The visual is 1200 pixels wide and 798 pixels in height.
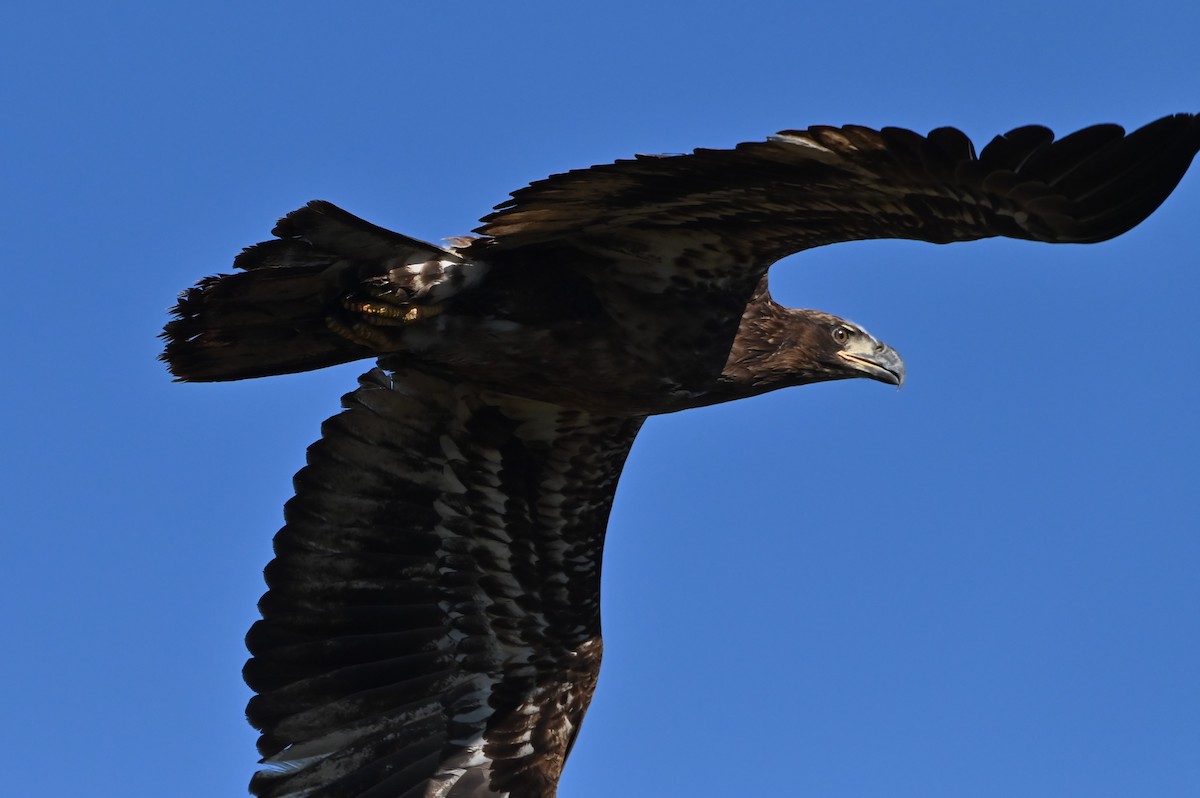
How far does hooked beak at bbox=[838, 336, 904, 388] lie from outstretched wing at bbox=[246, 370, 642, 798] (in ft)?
4.02

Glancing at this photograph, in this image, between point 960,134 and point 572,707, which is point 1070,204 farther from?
point 572,707

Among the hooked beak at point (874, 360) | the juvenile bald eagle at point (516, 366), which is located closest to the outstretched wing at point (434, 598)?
the juvenile bald eagle at point (516, 366)

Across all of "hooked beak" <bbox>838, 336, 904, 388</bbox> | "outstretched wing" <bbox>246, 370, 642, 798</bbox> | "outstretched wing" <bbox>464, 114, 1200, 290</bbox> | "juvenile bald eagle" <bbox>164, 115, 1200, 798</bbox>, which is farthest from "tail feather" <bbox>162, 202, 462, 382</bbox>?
"hooked beak" <bbox>838, 336, 904, 388</bbox>

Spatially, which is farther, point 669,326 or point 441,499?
point 441,499

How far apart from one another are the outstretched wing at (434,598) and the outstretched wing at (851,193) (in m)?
1.54

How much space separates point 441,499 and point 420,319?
1577mm

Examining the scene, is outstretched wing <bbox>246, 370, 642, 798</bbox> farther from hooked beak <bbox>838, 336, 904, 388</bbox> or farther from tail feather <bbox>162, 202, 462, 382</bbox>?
hooked beak <bbox>838, 336, 904, 388</bbox>

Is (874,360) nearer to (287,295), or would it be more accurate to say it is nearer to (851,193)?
(851,193)

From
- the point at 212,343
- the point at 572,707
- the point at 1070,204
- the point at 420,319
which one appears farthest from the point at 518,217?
the point at 572,707

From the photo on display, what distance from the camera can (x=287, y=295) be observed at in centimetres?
959

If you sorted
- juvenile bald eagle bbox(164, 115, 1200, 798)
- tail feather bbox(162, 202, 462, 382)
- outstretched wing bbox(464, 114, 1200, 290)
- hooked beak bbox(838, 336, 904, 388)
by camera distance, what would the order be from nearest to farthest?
1. outstretched wing bbox(464, 114, 1200, 290)
2. juvenile bald eagle bbox(164, 115, 1200, 798)
3. tail feather bbox(162, 202, 462, 382)
4. hooked beak bbox(838, 336, 904, 388)

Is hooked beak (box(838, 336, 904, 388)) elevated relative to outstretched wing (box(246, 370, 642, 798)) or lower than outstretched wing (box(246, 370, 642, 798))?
elevated

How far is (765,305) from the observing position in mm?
10297

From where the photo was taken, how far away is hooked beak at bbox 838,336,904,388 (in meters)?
10.7
